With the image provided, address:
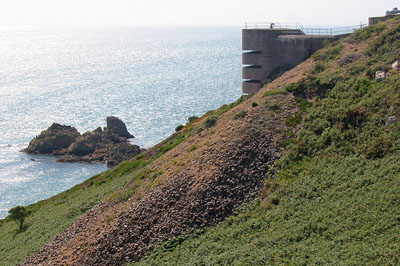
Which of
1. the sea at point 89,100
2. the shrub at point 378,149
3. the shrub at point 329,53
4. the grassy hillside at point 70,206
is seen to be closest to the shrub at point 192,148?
the grassy hillside at point 70,206

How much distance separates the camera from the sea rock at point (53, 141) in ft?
257

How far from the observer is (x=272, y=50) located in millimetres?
39938

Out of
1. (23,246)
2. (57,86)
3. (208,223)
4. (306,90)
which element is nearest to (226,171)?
(208,223)

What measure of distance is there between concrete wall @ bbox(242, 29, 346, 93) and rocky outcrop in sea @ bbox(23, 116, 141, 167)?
113 ft

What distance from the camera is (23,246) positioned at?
2961 centimetres

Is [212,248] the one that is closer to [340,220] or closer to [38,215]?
[340,220]

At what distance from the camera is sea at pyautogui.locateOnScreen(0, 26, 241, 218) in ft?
222

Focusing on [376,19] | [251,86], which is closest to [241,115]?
[251,86]

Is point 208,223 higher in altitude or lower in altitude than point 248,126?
lower

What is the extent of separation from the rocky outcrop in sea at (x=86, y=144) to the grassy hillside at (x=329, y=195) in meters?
49.4

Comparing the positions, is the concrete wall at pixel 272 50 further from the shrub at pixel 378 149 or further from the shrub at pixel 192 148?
the shrub at pixel 378 149

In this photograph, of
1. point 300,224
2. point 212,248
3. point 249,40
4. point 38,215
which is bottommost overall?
point 38,215

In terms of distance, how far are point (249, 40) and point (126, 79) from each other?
99.2 meters

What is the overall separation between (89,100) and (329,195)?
318 feet
